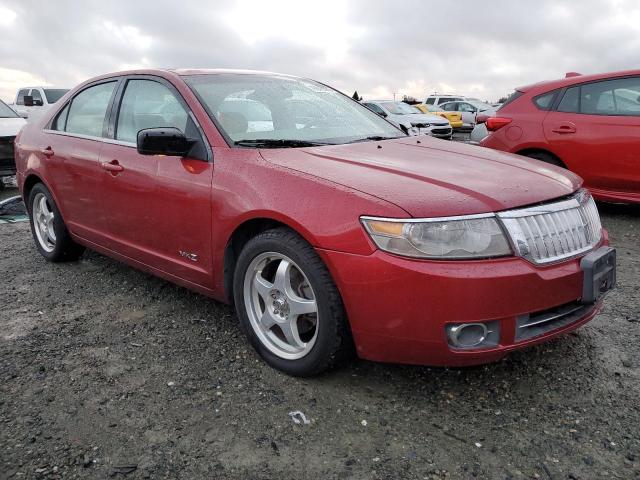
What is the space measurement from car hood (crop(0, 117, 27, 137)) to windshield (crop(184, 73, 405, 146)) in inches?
251

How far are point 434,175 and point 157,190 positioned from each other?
1.58m

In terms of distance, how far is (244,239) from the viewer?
284 centimetres

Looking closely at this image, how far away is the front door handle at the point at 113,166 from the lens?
11.4 feet

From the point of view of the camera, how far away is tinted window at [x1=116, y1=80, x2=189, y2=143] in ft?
10.8

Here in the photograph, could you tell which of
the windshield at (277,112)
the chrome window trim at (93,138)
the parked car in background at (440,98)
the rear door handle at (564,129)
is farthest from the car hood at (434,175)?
the parked car in background at (440,98)

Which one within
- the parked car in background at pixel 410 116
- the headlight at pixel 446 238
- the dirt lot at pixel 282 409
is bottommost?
the dirt lot at pixel 282 409

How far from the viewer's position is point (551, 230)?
238 centimetres

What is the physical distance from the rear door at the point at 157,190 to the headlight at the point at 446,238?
1116 mm

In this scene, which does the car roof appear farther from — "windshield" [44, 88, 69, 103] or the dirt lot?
"windshield" [44, 88, 69, 103]

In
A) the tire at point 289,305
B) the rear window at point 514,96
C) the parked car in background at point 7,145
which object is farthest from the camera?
the parked car in background at point 7,145

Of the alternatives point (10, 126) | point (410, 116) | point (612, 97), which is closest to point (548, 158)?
point (612, 97)

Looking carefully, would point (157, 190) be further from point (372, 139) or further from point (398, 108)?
point (398, 108)

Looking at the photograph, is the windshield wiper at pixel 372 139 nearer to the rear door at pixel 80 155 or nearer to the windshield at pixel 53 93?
the rear door at pixel 80 155

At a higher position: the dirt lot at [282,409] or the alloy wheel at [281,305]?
the alloy wheel at [281,305]
